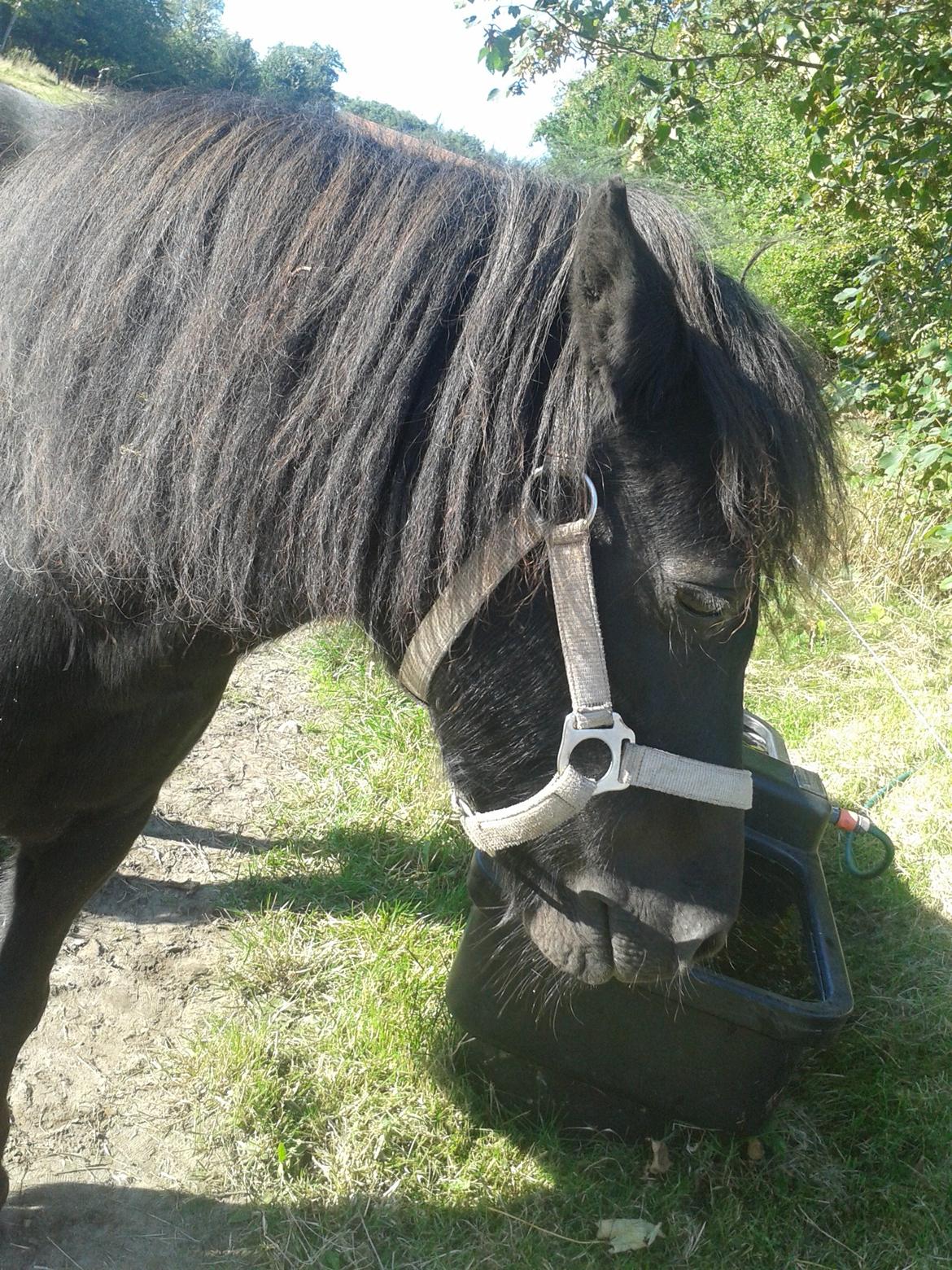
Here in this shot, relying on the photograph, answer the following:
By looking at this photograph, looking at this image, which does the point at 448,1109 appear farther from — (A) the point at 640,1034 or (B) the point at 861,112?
(B) the point at 861,112

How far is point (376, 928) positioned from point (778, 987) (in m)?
1.19

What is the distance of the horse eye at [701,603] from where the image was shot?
4.13 ft

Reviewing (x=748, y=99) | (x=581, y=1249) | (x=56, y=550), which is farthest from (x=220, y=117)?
(x=748, y=99)

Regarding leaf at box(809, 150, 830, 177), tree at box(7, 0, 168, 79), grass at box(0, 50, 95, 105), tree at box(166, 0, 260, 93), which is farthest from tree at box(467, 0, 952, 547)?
tree at box(7, 0, 168, 79)

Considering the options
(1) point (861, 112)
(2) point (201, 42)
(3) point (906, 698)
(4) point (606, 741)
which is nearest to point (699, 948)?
(4) point (606, 741)

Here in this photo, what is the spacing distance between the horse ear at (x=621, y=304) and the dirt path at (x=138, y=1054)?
5.76ft

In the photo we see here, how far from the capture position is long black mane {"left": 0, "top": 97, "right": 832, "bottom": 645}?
1269 millimetres

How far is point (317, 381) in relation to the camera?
1281mm

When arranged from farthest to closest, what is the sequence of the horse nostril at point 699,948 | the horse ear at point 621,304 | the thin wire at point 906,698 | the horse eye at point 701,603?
1. the thin wire at point 906,698
2. the horse nostril at point 699,948
3. the horse eye at point 701,603
4. the horse ear at point 621,304

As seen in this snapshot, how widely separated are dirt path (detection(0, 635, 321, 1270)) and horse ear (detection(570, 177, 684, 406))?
5.76 feet

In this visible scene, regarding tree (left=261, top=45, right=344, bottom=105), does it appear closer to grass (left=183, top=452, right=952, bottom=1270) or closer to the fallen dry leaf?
grass (left=183, top=452, right=952, bottom=1270)

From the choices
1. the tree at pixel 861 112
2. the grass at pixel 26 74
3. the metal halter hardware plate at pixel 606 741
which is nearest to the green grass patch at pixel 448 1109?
the metal halter hardware plate at pixel 606 741

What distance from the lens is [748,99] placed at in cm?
1017

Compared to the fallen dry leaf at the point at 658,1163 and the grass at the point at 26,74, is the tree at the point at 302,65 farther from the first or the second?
the fallen dry leaf at the point at 658,1163
